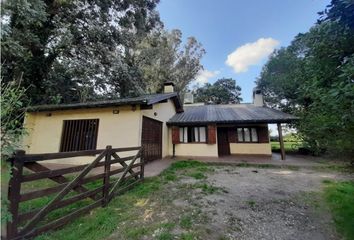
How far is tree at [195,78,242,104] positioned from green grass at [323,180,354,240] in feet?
87.4

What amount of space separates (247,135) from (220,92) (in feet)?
68.4

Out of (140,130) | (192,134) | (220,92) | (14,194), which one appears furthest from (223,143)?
(220,92)

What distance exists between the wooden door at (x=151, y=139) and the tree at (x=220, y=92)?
21955 mm

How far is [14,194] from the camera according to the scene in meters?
2.41

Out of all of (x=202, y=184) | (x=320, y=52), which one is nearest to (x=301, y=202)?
(x=202, y=184)

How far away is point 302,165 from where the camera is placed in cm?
891

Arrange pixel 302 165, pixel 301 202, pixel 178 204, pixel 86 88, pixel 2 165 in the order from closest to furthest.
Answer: pixel 2 165, pixel 178 204, pixel 301 202, pixel 302 165, pixel 86 88

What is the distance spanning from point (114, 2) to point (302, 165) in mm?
14734

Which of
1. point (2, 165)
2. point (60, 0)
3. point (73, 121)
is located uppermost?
point (60, 0)

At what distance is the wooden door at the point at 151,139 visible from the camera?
29.2 ft

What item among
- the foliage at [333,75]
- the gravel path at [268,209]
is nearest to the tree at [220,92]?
the gravel path at [268,209]

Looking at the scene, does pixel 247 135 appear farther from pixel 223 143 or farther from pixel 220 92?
pixel 220 92

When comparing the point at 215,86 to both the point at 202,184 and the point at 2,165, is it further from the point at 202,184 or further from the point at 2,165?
the point at 2,165

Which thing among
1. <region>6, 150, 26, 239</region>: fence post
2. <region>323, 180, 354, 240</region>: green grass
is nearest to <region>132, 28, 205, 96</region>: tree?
<region>323, 180, 354, 240</region>: green grass
